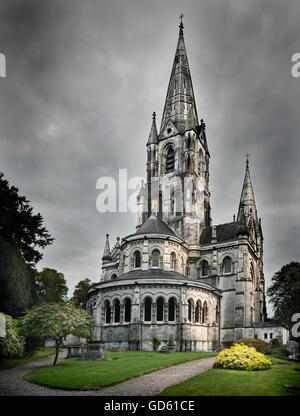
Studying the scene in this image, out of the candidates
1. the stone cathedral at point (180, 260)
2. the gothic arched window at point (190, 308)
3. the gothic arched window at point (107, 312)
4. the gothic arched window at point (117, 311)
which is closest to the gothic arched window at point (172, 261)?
the stone cathedral at point (180, 260)

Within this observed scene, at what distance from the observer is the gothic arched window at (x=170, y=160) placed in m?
57.6

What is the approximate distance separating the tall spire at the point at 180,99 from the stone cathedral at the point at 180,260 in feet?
0.57

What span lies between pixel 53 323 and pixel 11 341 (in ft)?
7.50

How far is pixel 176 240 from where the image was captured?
46250 mm

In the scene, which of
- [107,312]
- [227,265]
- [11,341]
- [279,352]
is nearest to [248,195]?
[227,265]

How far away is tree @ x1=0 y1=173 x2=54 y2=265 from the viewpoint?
2869 centimetres

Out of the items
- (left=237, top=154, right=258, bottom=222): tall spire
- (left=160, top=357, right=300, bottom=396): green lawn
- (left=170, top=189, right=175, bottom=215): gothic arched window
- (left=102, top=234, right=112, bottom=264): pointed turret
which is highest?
(left=237, top=154, right=258, bottom=222): tall spire

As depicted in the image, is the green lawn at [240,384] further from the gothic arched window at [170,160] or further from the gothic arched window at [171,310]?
the gothic arched window at [170,160]

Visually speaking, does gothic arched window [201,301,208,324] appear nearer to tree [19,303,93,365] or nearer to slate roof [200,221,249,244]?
slate roof [200,221,249,244]

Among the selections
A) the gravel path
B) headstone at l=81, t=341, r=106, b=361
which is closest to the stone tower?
headstone at l=81, t=341, r=106, b=361

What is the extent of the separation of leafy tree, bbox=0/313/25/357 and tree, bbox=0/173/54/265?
361 inches

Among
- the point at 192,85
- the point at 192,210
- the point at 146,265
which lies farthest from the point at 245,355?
the point at 192,85

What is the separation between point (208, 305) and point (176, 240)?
9.31 meters

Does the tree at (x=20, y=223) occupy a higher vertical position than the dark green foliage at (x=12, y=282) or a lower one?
higher
